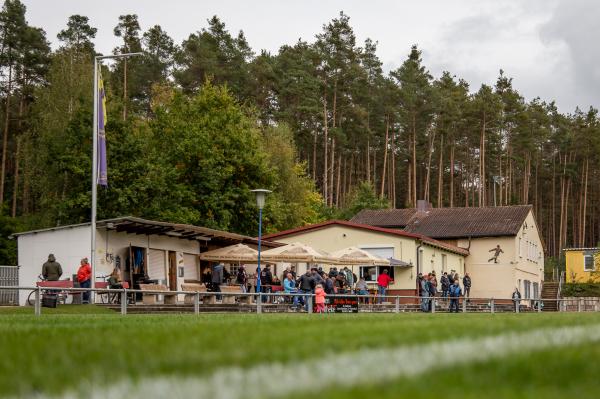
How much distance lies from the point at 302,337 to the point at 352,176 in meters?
97.9

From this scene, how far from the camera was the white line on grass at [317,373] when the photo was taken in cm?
483

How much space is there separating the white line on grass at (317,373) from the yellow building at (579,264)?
78782 millimetres

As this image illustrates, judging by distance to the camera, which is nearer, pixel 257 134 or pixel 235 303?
pixel 235 303

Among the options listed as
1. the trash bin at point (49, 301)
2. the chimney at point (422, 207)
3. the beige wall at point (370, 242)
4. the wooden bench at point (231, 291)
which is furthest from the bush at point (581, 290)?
the trash bin at point (49, 301)

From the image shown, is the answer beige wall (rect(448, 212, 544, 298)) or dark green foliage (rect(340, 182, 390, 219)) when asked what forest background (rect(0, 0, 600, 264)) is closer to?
dark green foliage (rect(340, 182, 390, 219))

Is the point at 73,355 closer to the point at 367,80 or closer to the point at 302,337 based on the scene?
the point at 302,337

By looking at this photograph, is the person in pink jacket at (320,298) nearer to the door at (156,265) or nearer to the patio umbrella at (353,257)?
the door at (156,265)

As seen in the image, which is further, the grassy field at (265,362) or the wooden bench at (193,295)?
the wooden bench at (193,295)

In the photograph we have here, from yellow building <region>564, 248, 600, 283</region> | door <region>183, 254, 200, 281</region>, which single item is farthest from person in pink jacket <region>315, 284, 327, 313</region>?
yellow building <region>564, 248, 600, 283</region>

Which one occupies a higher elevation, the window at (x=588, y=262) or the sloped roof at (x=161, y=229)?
the sloped roof at (x=161, y=229)

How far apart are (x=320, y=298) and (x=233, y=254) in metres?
10.4

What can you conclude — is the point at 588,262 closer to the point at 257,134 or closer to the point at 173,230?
the point at 257,134

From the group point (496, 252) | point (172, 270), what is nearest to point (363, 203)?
point (496, 252)

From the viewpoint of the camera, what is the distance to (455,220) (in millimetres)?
69875
